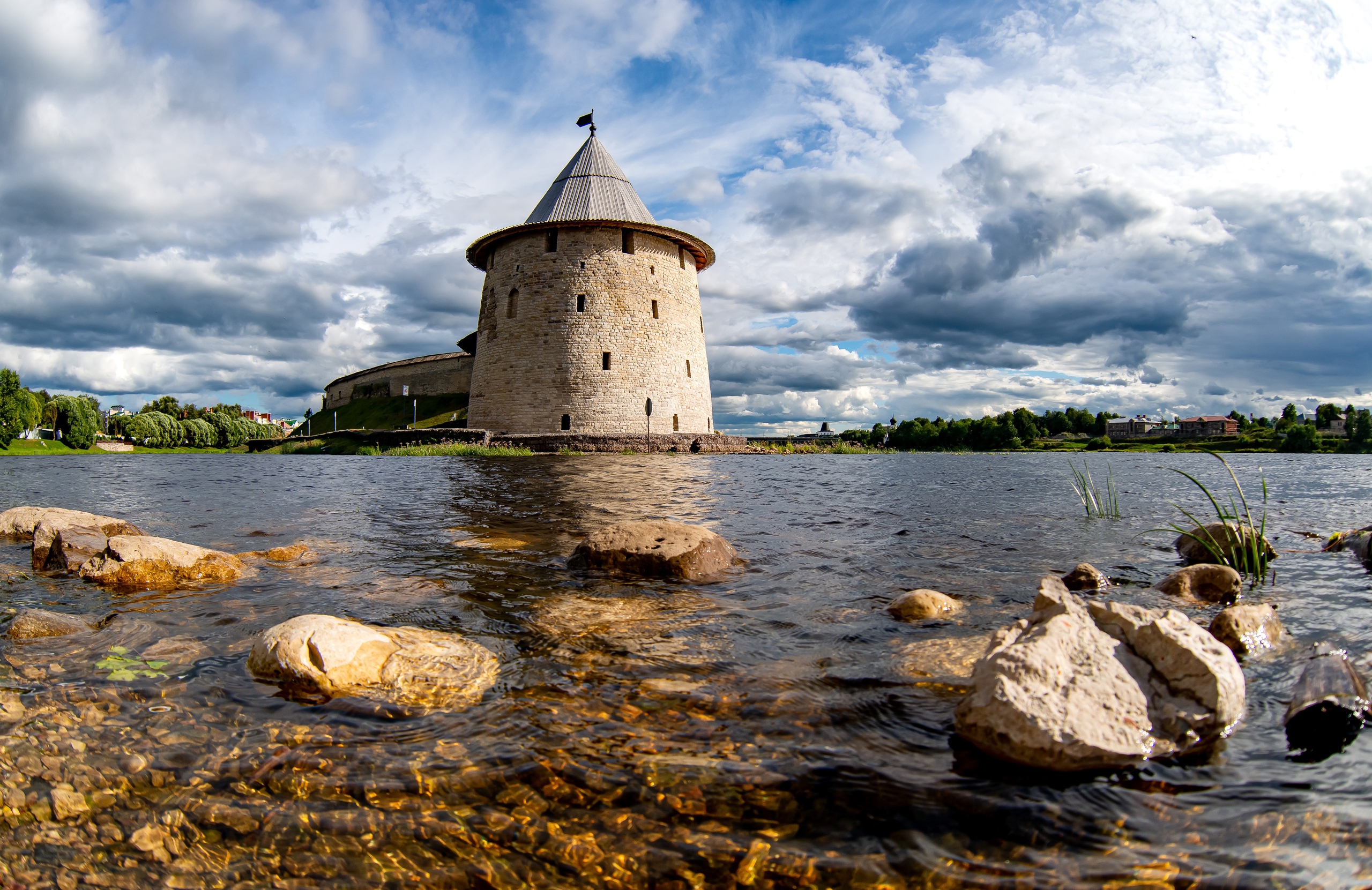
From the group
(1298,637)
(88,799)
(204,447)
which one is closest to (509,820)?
(88,799)

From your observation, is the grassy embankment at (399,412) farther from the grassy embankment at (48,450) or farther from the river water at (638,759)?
the river water at (638,759)

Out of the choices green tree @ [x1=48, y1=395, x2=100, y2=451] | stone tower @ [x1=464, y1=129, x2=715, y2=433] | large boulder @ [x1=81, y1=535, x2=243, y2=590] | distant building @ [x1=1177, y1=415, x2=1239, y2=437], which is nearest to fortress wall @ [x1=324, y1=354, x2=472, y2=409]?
stone tower @ [x1=464, y1=129, x2=715, y2=433]

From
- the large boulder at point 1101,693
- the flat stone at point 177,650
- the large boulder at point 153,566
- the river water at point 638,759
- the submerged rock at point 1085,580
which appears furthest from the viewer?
the submerged rock at point 1085,580

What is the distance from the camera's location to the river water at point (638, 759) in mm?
2352

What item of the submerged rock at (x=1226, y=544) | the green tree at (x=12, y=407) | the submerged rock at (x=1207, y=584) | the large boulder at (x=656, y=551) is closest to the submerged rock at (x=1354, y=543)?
the submerged rock at (x=1226, y=544)

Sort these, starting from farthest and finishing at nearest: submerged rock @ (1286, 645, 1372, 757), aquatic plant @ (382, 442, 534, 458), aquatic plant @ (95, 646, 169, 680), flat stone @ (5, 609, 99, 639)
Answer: aquatic plant @ (382, 442, 534, 458) < flat stone @ (5, 609, 99, 639) < aquatic plant @ (95, 646, 169, 680) < submerged rock @ (1286, 645, 1372, 757)

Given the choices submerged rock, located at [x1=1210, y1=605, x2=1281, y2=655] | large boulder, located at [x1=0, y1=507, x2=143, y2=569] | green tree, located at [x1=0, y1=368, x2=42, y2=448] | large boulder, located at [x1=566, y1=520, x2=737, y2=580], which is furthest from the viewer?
green tree, located at [x1=0, y1=368, x2=42, y2=448]

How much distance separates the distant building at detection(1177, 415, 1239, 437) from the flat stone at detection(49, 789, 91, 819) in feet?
402

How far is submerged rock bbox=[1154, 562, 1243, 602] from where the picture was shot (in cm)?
596

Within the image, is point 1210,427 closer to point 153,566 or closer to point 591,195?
point 591,195

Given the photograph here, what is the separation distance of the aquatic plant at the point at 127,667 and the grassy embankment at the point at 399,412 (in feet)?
154

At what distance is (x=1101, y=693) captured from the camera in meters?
3.11

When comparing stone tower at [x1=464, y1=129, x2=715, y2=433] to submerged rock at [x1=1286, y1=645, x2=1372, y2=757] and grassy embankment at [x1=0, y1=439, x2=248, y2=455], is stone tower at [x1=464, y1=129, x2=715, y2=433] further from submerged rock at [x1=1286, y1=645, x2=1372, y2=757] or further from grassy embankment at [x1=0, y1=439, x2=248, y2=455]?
submerged rock at [x1=1286, y1=645, x2=1372, y2=757]

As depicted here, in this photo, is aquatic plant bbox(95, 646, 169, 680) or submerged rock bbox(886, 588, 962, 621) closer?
aquatic plant bbox(95, 646, 169, 680)
